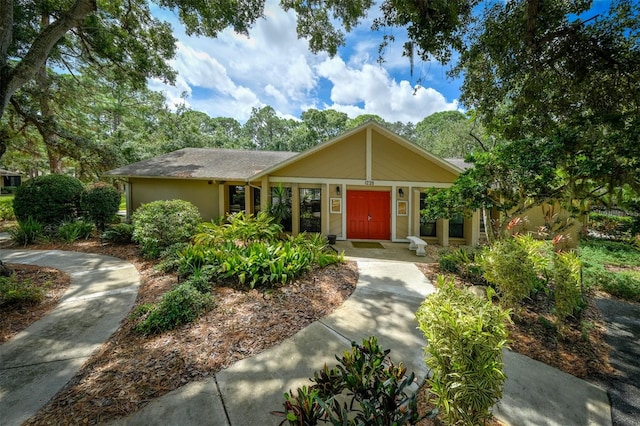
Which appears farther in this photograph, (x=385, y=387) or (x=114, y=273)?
(x=114, y=273)

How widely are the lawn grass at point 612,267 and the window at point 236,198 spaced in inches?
512

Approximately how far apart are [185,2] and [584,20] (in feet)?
31.6

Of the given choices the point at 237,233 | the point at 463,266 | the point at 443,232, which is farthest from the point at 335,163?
the point at 463,266

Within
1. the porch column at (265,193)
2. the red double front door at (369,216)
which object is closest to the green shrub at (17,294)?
the porch column at (265,193)

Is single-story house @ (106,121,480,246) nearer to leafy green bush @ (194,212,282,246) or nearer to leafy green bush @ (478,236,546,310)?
leafy green bush @ (194,212,282,246)

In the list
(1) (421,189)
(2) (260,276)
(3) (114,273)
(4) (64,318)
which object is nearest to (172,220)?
(3) (114,273)

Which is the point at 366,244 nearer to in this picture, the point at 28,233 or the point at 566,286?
the point at 566,286

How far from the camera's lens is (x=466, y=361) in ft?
7.24

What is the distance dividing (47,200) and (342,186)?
39.1ft

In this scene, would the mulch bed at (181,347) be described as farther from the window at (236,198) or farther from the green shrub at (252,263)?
the window at (236,198)

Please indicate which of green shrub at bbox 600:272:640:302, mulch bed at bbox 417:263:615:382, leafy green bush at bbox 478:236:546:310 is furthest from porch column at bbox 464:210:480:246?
leafy green bush at bbox 478:236:546:310

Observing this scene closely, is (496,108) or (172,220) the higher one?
(496,108)

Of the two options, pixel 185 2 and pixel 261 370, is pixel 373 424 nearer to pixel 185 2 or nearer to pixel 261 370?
pixel 261 370

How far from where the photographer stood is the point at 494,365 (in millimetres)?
2240
